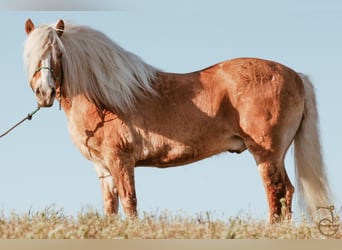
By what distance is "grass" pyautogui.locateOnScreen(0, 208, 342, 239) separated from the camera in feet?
16.1

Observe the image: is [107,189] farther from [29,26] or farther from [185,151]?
[29,26]

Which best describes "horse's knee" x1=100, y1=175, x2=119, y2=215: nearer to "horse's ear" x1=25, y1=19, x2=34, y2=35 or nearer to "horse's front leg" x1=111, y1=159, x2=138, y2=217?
"horse's front leg" x1=111, y1=159, x2=138, y2=217

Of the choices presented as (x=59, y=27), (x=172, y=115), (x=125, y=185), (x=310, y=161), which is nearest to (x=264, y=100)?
(x=310, y=161)

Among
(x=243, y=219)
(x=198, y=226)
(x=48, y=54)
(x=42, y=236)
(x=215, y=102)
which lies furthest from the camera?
(x=215, y=102)

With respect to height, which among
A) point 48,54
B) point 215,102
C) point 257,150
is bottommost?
point 257,150

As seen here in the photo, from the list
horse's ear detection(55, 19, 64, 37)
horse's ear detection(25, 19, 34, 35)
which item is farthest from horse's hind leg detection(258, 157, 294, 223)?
horse's ear detection(25, 19, 34, 35)

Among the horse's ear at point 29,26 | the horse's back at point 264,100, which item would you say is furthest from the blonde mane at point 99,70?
the horse's back at point 264,100

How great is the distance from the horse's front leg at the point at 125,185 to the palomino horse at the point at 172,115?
0.01 m

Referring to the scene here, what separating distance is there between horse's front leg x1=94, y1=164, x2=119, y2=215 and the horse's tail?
2223 mm

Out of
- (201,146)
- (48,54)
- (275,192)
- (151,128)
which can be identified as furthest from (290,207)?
(48,54)

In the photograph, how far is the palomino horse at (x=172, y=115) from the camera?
279 inches

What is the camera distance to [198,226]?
5.21 metres

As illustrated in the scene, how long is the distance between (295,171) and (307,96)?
A: 94 centimetres

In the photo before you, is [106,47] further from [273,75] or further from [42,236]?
[42,236]
